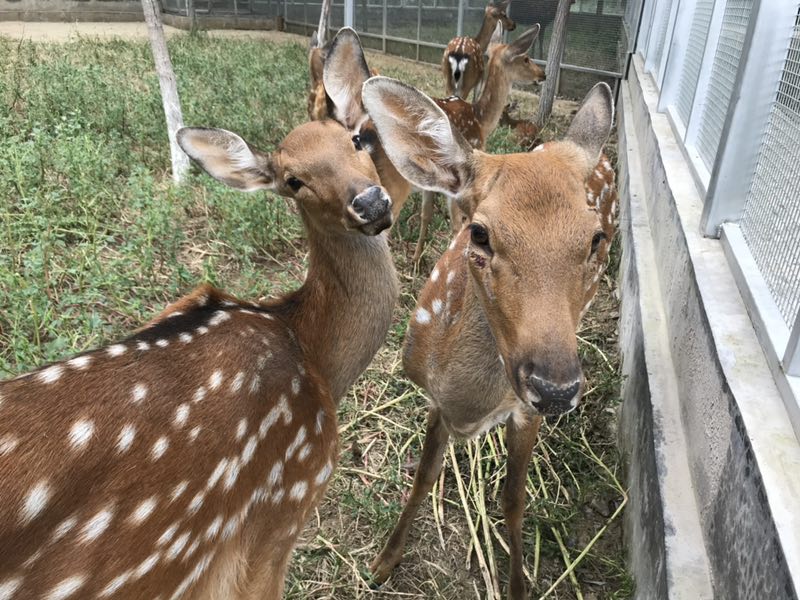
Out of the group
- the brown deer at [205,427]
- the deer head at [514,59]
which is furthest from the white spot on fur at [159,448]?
the deer head at [514,59]

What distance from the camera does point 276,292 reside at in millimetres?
3691

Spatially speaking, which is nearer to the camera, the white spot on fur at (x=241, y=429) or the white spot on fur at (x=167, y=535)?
the white spot on fur at (x=167, y=535)

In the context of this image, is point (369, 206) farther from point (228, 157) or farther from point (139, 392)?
point (139, 392)

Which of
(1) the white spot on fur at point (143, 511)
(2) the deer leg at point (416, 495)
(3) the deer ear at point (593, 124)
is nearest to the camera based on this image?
(1) the white spot on fur at point (143, 511)

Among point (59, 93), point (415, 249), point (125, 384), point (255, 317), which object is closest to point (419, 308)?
point (255, 317)

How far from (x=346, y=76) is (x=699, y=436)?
6.14ft

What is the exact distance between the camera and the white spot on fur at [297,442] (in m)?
1.80

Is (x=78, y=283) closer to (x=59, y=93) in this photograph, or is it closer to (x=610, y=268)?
(x=610, y=268)

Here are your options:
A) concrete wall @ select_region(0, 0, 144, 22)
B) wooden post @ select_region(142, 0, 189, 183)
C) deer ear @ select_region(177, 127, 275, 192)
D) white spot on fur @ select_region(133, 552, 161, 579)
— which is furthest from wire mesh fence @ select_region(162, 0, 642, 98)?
white spot on fur @ select_region(133, 552, 161, 579)

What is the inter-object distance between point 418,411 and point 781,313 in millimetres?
1742

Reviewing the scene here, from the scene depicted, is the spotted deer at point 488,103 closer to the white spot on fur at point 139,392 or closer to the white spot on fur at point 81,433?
the white spot on fur at point 139,392

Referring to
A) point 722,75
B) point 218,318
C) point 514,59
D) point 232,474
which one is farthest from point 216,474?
point 514,59

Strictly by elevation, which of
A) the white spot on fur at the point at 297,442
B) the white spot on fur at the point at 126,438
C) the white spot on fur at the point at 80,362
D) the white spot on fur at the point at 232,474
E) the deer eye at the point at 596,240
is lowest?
the white spot on fur at the point at 297,442

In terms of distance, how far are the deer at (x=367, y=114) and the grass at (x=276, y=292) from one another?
0.54 m
